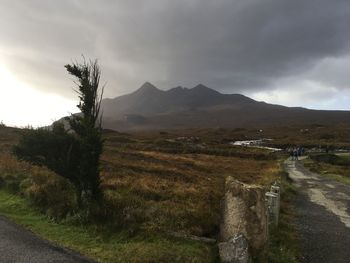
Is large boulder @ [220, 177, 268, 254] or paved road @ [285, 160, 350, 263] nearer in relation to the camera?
large boulder @ [220, 177, 268, 254]

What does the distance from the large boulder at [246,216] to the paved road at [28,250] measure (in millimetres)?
4367

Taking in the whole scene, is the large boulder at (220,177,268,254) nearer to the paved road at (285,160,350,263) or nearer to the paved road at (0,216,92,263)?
the paved road at (285,160,350,263)

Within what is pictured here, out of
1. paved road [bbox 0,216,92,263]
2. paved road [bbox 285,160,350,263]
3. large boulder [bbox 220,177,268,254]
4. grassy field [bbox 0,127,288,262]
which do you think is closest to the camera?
paved road [bbox 0,216,92,263]

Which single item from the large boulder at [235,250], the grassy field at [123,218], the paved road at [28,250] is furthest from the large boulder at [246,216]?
the paved road at [28,250]

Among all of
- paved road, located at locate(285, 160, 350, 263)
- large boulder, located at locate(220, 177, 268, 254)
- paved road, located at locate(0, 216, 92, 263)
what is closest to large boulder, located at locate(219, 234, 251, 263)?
large boulder, located at locate(220, 177, 268, 254)

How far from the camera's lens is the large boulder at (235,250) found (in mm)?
12078

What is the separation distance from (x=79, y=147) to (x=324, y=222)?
11998 mm

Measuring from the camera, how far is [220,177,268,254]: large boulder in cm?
1274

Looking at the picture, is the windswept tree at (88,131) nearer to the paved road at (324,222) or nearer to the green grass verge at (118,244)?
the green grass verge at (118,244)

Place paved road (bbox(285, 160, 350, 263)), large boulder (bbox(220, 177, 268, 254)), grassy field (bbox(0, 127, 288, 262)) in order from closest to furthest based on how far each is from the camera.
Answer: grassy field (bbox(0, 127, 288, 262)) → large boulder (bbox(220, 177, 268, 254)) → paved road (bbox(285, 160, 350, 263))

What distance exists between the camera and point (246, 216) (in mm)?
12781

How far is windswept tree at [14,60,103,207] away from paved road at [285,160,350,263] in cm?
853

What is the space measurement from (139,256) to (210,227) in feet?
11.3

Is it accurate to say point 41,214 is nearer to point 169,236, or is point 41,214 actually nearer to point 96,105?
point 96,105
